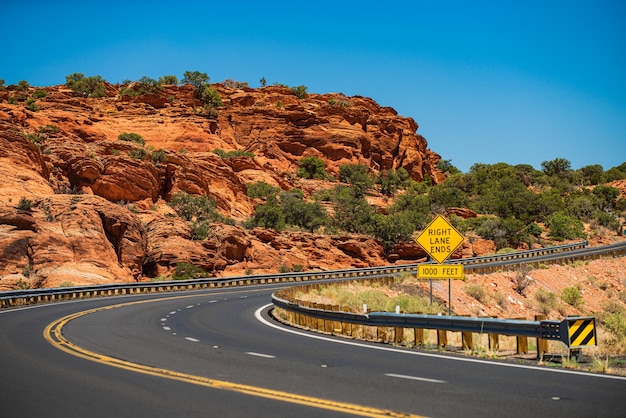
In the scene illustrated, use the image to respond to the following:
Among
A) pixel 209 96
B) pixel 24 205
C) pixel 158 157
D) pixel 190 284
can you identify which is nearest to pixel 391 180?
pixel 209 96

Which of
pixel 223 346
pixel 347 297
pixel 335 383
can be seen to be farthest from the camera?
pixel 347 297

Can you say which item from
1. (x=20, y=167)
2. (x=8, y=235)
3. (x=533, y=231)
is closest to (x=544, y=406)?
(x=8, y=235)

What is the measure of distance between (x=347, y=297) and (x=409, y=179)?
81.4m

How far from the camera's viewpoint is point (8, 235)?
116 ft

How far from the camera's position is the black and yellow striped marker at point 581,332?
10.7 meters

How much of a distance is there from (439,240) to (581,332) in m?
7.92

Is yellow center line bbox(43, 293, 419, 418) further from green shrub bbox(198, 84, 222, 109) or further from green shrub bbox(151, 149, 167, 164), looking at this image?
green shrub bbox(198, 84, 222, 109)

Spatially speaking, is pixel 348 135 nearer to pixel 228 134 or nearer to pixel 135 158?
pixel 228 134

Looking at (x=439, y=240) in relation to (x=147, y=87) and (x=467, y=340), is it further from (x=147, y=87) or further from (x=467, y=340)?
(x=147, y=87)

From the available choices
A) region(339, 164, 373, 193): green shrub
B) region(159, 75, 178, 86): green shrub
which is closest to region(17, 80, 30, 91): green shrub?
region(159, 75, 178, 86): green shrub

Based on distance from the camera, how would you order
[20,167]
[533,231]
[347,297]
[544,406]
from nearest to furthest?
[544,406], [347,297], [20,167], [533,231]

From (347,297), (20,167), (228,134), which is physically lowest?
→ (347,297)

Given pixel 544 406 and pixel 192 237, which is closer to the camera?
pixel 544 406

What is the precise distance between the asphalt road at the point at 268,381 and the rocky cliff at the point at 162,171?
22883mm
